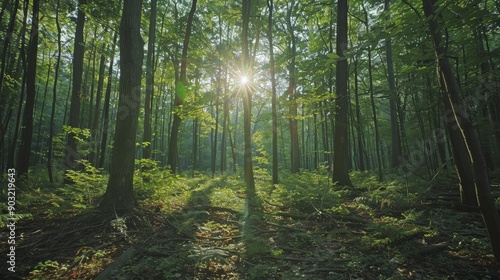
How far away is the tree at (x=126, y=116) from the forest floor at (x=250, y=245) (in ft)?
1.65

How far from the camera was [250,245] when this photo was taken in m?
4.27

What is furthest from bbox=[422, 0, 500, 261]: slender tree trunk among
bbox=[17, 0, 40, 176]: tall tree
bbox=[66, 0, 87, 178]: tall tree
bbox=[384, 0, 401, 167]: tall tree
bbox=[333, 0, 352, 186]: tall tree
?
bbox=[66, 0, 87, 178]: tall tree

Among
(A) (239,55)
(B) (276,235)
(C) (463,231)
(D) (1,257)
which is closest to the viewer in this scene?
(D) (1,257)

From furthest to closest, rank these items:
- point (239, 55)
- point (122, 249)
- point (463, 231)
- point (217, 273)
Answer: point (239, 55) < point (463, 231) < point (122, 249) < point (217, 273)

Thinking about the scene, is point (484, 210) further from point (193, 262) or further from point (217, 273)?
point (193, 262)

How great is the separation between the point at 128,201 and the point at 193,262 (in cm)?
279

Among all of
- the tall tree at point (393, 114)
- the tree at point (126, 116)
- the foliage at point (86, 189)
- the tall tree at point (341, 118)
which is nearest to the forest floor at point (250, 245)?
the foliage at point (86, 189)

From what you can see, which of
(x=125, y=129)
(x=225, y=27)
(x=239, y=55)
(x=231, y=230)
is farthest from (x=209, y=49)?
(x=231, y=230)

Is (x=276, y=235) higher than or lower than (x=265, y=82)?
lower

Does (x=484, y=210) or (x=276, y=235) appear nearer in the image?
(x=484, y=210)

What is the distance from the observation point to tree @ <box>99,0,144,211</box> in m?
5.68

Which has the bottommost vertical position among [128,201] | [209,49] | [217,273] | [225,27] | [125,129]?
[217,273]

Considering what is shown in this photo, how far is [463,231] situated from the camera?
14.8ft

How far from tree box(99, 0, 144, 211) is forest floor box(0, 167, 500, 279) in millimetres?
504
